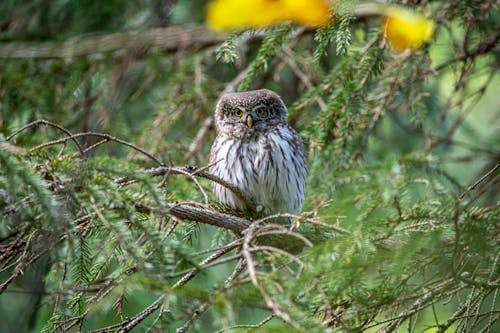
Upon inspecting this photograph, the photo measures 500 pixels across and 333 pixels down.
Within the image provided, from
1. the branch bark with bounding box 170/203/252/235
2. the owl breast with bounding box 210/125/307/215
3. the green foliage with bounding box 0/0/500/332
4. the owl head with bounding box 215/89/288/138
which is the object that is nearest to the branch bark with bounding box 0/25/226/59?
the green foliage with bounding box 0/0/500/332

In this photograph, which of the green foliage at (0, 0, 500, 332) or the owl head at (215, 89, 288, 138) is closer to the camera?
the green foliage at (0, 0, 500, 332)

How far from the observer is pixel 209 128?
454 cm

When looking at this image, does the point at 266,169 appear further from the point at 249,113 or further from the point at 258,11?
the point at 258,11

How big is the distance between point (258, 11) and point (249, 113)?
1958 millimetres

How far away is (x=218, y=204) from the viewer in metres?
3.52

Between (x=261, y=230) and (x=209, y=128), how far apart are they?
2482 millimetres

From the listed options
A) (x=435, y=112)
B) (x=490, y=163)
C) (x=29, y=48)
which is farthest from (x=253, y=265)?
(x=435, y=112)

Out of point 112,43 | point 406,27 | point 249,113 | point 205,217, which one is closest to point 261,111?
→ point 249,113

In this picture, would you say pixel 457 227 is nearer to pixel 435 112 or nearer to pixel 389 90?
pixel 389 90

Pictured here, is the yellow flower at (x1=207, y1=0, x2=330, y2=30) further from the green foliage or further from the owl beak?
the owl beak

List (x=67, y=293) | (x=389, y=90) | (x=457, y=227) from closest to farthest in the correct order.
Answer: (x=67, y=293)
(x=457, y=227)
(x=389, y=90)

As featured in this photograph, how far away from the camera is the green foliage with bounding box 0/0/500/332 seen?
194 cm

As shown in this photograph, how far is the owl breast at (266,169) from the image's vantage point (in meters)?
3.83

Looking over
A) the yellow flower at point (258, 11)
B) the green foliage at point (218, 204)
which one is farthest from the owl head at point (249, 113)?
the yellow flower at point (258, 11)
